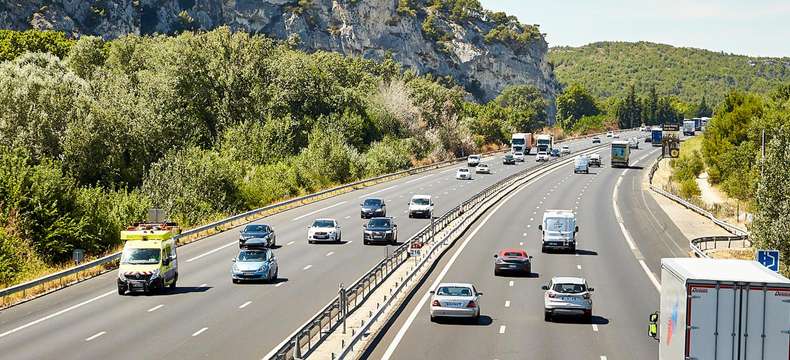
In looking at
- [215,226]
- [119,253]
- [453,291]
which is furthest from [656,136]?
[453,291]

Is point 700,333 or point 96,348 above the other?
point 700,333

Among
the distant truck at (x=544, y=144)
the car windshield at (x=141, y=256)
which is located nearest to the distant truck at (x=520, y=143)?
the distant truck at (x=544, y=144)

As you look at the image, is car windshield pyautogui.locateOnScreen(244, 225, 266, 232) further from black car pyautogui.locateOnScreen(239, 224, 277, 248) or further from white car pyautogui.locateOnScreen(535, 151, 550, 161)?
white car pyautogui.locateOnScreen(535, 151, 550, 161)

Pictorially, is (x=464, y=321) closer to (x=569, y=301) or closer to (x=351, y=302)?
(x=569, y=301)

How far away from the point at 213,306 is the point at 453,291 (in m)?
8.70

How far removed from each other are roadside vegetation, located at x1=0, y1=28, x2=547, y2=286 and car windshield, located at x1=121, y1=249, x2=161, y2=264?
7.05 meters

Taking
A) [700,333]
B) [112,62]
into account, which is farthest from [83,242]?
[112,62]

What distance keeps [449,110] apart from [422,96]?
5100 millimetres

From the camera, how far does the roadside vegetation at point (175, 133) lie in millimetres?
54281

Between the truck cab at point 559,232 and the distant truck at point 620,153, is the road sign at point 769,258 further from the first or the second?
the distant truck at point 620,153

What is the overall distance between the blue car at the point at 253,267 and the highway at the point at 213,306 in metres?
0.44

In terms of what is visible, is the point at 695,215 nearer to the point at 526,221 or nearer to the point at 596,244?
the point at 526,221

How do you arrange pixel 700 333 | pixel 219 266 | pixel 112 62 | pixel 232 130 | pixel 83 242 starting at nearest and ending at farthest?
1. pixel 700 333
2. pixel 219 266
3. pixel 83 242
4. pixel 232 130
5. pixel 112 62

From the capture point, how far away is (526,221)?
69375 mm
